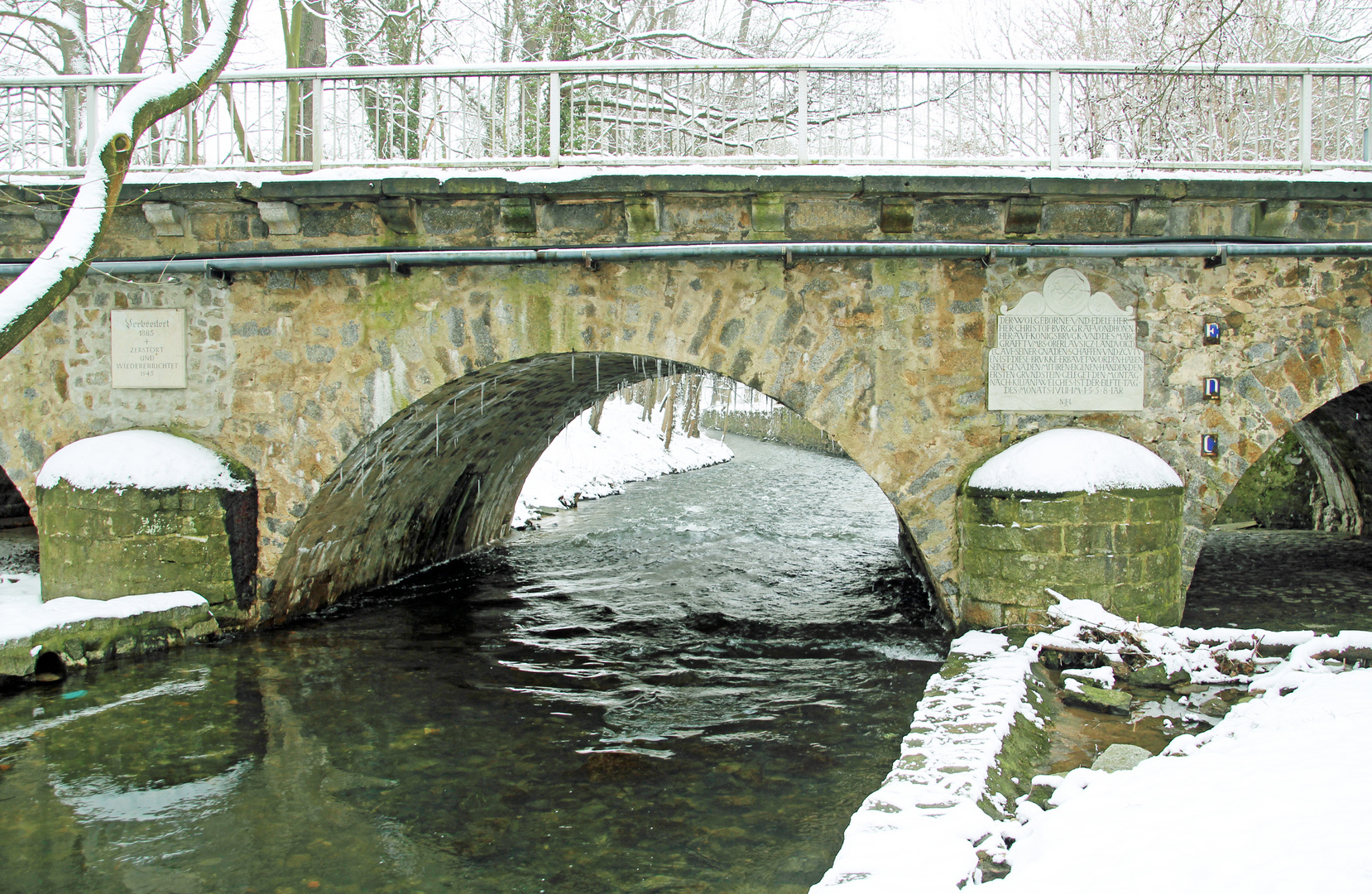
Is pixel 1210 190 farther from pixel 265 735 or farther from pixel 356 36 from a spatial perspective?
pixel 356 36

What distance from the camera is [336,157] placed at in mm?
6680

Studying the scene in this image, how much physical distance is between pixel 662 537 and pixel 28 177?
25.5 feet

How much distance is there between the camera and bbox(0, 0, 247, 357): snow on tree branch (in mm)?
4152

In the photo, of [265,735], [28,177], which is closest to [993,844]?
[265,735]

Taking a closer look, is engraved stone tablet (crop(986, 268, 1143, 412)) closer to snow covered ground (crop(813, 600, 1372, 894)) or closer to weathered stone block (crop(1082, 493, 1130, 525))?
weathered stone block (crop(1082, 493, 1130, 525))

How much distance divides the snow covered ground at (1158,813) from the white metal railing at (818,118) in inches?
144

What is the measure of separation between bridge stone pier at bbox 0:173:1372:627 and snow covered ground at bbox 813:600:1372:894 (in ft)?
6.11

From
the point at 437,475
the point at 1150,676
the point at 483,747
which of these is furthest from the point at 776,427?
the point at 483,747

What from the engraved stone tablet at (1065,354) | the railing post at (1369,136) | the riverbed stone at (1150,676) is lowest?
the riverbed stone at (1150,676)

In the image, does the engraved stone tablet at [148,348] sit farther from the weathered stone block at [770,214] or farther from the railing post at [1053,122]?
the railing post at [1053,122]

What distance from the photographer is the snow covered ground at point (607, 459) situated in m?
15.7

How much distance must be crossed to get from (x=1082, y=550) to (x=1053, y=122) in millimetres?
2833

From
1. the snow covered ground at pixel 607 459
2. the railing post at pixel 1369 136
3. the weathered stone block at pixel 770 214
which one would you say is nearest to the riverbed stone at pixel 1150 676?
the weathered stone block at pixel 770 214

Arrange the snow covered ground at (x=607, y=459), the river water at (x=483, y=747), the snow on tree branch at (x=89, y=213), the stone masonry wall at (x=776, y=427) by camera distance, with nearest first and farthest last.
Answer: the river water at (x=483, y=747), the snow on tree branch at (x=89, y=213), the snow covered ground at (x=607, y=459), the stone masonry wall at (x=776, y=427)
